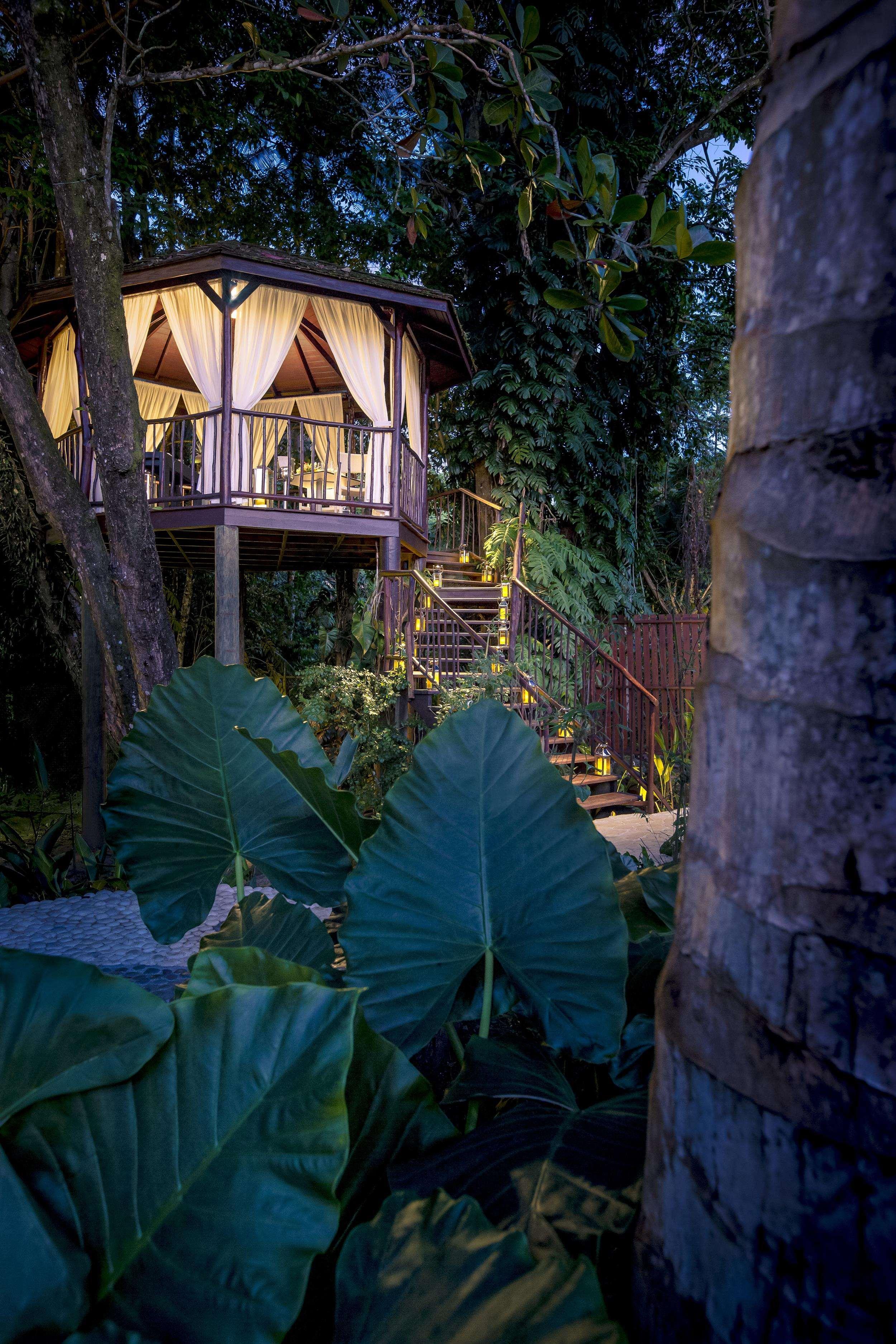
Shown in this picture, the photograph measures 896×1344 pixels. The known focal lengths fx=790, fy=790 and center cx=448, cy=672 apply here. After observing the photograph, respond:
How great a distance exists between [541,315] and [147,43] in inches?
222

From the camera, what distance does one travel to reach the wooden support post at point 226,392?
825 centimetres

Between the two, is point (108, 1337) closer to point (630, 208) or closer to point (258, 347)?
point (630, 208)

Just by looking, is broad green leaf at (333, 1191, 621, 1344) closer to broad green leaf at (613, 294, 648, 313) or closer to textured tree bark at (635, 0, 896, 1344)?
textured tree bark at (635, 0, 896, 1344)

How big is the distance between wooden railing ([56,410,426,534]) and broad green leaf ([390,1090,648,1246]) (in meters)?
7.77

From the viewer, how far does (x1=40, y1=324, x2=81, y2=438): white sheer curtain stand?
32.0 ft

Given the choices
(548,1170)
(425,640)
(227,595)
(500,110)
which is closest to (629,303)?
(548,1170)

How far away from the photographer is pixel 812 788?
11.0 inches

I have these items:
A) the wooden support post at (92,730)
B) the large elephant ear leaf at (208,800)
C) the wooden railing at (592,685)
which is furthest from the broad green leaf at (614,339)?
the wooden railing at (592,685)

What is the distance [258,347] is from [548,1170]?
9825 mm

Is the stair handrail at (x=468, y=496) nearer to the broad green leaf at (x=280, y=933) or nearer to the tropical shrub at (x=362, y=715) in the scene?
the tropical shrub at (x=362, y=715)

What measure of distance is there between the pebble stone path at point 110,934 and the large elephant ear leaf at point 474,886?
95.9 inches

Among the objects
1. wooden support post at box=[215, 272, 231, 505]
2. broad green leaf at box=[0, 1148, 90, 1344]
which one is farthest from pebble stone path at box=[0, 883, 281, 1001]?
wooden support post at box=[215, 272, 231, 505]

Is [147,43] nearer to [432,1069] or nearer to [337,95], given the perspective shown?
[337,95]

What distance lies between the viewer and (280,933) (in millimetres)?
661
